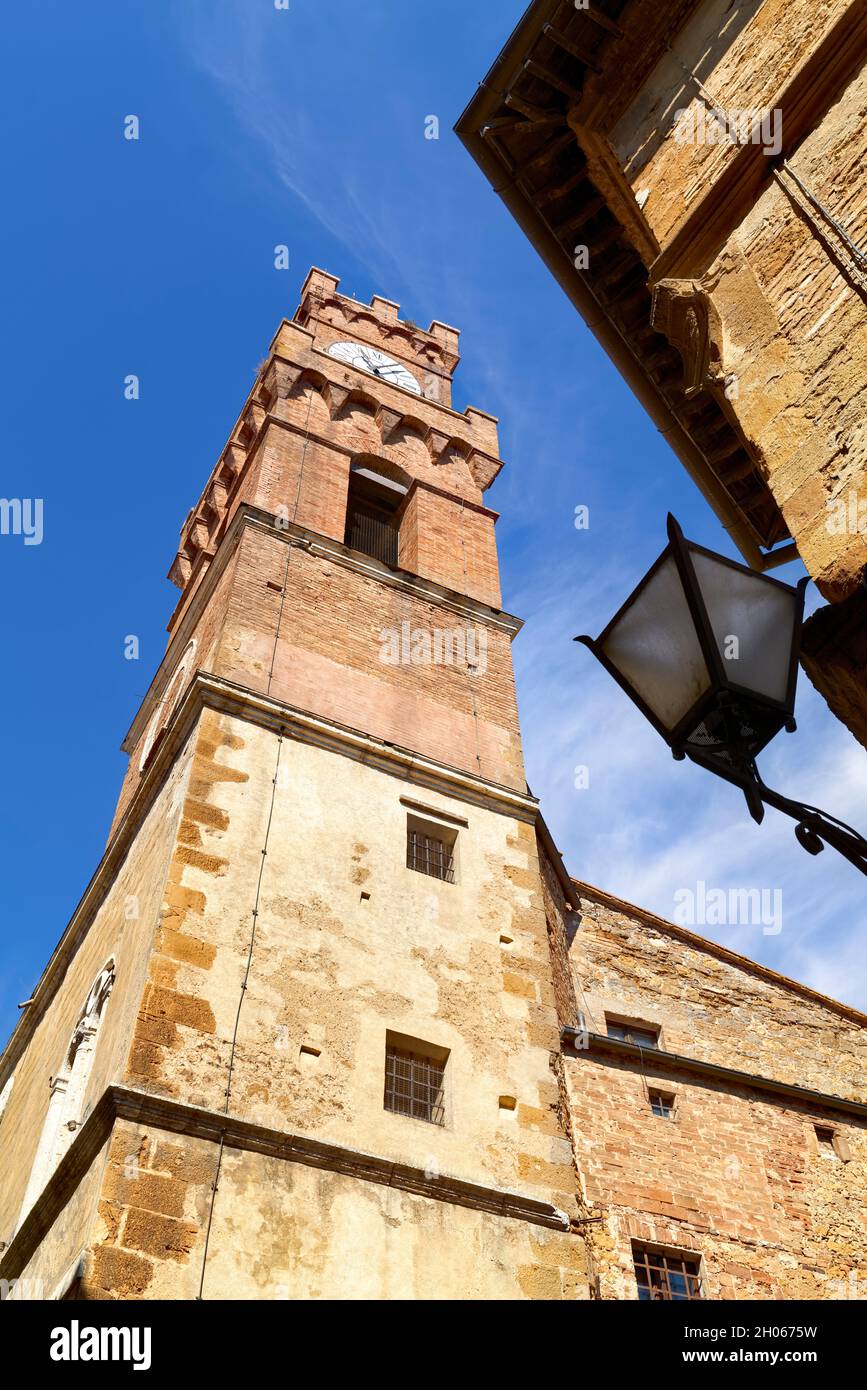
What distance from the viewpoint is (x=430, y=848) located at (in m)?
12.9

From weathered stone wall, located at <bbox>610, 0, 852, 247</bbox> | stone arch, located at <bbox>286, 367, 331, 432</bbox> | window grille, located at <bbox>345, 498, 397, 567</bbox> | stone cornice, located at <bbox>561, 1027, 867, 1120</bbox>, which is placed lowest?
weathered stone wall, located at <bbox>610, 0, 852, 247</bbox>

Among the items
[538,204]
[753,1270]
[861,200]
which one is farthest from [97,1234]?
[861,200]

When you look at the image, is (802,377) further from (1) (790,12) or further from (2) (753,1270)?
(2) (753,1270)

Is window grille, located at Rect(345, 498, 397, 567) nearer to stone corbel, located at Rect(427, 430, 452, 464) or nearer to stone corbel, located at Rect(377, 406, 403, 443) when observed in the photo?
stone corbel, located at Rect(377, 406, 403, 443)

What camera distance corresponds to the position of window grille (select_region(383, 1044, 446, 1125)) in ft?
34.3

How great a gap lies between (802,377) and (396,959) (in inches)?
317

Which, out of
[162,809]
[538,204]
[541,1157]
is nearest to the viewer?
[538,204]

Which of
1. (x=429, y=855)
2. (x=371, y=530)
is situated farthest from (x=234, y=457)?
(x=429, y=855)

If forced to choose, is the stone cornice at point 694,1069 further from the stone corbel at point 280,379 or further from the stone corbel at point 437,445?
the stone corbel at point 280,379

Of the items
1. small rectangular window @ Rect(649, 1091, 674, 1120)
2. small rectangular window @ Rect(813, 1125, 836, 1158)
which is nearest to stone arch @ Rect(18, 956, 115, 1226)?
small rectangular window @ Rect(649, 1091, 674, 1120)

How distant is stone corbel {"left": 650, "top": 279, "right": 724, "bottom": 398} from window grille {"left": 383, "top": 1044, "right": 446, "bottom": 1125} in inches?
284

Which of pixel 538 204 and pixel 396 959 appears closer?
pixel 538 204

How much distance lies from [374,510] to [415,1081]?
34.9 ft

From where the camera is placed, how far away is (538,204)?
6.66 metres
